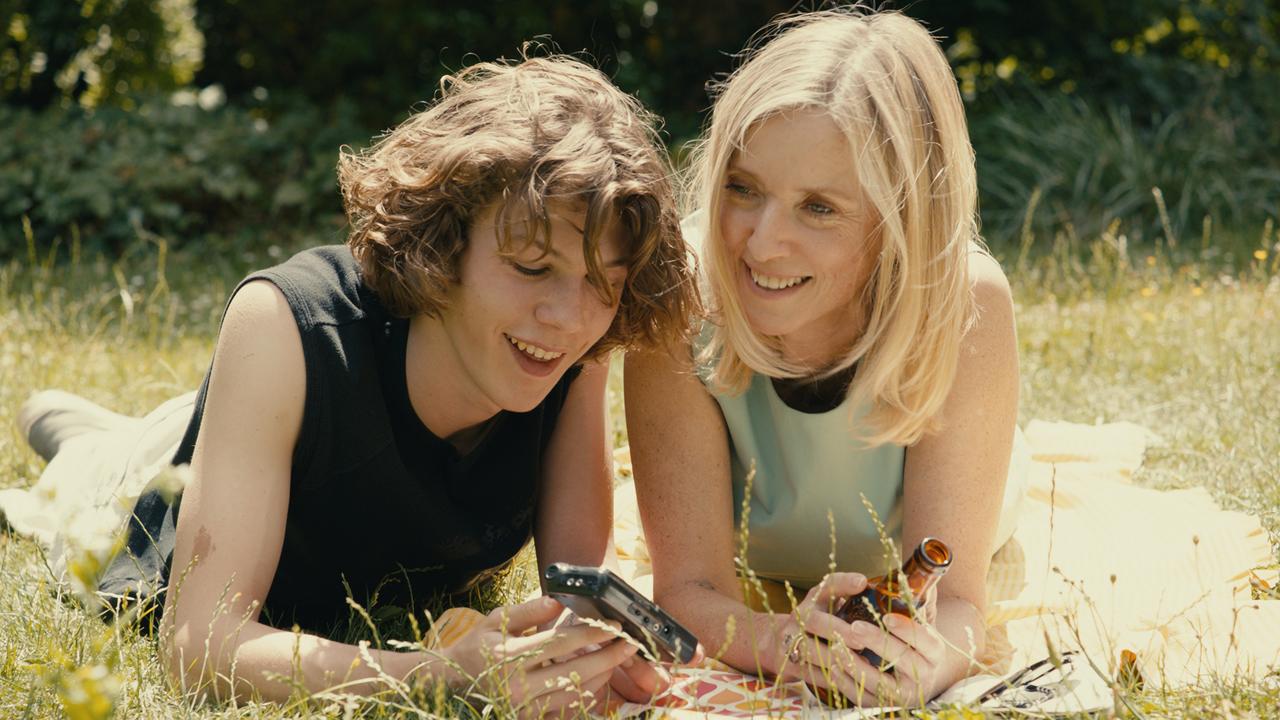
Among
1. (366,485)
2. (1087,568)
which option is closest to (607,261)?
(366,485)

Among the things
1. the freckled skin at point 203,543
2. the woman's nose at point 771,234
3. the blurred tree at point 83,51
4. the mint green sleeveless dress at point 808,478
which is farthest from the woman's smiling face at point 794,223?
the blurred tree at point 83,51

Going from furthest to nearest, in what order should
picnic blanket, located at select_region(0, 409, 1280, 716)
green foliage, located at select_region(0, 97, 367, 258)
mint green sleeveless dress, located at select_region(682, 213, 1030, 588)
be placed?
green foliage, located at select_region(0, 97, 367, 258) < mint green sleeveless dress, located at select_region(682, 213, 1030, 588) < picnic blanket, located at select_region(0, 409, 1280, 716)

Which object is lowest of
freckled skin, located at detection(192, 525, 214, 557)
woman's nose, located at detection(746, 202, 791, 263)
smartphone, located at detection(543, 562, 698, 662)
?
smartphone, located at detection(543, 562, 698, 662)

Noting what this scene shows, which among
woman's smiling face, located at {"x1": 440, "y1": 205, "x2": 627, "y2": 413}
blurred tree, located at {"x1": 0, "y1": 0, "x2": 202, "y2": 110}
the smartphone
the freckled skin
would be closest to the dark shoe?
the freckled skin

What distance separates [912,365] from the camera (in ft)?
10.5

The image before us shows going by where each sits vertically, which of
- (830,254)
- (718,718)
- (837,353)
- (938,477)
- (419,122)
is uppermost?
(419,122)

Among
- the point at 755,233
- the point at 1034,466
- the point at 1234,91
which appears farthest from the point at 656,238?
the point at 1234,91

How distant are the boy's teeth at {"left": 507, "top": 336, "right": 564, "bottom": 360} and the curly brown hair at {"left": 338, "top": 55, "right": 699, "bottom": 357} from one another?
7.0 inches

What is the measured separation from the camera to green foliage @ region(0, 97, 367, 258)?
26.5 feet

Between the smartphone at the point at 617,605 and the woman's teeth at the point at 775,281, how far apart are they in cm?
87

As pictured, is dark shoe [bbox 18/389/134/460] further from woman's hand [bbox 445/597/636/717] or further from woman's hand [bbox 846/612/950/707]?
woman's hand [bbox 846/612/950/707]

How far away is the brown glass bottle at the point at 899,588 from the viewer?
102 inches

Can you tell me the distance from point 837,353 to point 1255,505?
5.59 feet

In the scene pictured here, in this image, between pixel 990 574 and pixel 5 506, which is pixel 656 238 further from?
pixel 5 506
